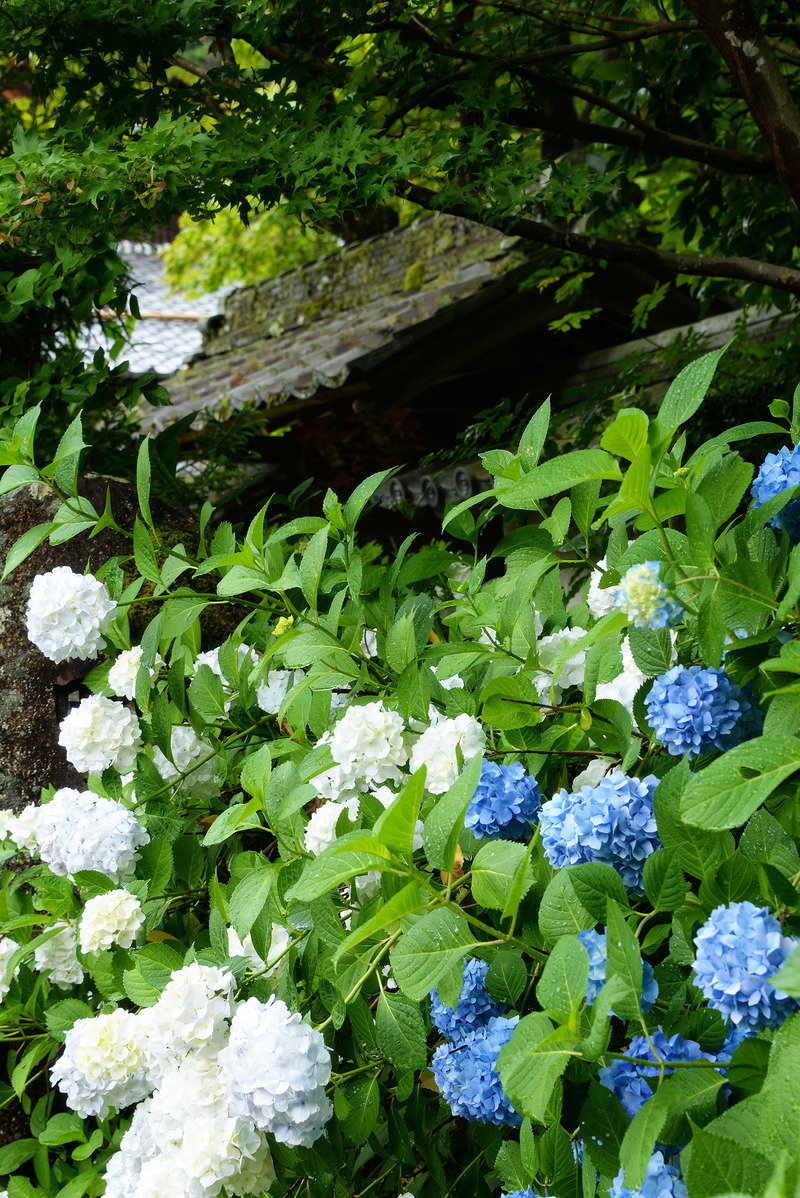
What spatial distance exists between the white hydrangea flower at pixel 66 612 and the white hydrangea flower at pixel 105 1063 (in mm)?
578

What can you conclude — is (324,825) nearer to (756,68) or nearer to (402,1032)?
(402,1032)

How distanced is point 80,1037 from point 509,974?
0.63 meters

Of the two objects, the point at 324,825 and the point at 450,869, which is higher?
the point at 450,869

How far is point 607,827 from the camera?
0.87 metres

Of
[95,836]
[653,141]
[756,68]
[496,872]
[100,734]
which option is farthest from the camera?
[653,141]

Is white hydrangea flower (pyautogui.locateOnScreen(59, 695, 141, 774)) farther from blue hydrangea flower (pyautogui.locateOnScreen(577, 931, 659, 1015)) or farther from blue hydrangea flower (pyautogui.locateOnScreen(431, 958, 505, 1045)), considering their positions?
blue hydrangea flower (pyautogui.locateOnScreen(577, 931, 659, 1015))

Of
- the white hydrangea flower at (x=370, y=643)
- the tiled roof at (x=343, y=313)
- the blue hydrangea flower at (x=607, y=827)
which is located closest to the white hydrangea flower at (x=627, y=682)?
the blue hydrangea flower at (x=607, y=827)

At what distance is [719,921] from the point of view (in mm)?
704

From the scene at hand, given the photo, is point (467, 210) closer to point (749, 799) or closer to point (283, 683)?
point (283, 683)

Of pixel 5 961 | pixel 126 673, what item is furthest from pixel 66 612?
pixel 5 961

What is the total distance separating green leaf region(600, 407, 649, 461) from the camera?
0.77 m

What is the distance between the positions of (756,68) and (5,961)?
89.5 inches

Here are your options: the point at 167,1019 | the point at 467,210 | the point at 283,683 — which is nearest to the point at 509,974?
the point at 167,1019

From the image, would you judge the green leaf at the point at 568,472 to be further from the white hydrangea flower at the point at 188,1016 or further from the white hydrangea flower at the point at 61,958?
the white hydrangea flower at the point at 61,958
